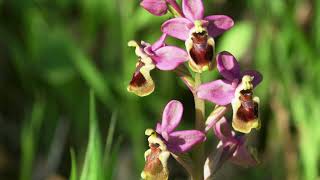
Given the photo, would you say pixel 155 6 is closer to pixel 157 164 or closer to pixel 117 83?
pixel 157 164

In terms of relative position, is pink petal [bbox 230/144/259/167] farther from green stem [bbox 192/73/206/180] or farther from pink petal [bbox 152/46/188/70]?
pink petal [bbox 152/46/188/70]

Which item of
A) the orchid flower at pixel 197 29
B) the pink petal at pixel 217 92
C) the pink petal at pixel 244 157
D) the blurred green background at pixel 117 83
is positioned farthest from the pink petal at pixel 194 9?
the blurred green background at pixel 117 83

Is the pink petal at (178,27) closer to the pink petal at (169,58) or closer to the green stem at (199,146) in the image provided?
the pink petal at (169,58)

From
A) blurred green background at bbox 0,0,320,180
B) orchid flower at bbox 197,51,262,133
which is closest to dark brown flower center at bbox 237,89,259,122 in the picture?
orchid flower at bbox 197,51,262,133

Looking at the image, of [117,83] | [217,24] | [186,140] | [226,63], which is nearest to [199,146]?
[186,140]

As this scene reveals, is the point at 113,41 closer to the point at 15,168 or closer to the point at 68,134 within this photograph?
the point at 68,134


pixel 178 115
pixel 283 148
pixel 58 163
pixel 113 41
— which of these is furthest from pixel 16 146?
pixel 178 115
